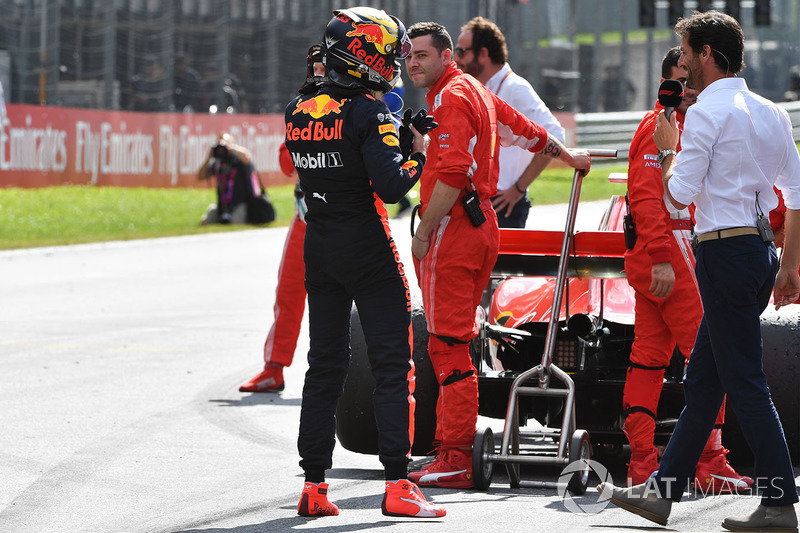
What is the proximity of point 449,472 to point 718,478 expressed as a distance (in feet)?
3.55

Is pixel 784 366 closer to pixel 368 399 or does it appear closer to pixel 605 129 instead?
pixel 368 399

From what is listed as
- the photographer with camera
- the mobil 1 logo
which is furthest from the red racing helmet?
the photographer with camera

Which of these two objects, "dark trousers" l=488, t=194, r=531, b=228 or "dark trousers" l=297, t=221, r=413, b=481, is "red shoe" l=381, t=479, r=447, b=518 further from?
"dark trousers" l=488, t=194, r=531, b=228

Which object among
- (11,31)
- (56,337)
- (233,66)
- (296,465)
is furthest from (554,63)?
(296,465)

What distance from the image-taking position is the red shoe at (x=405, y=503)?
518 centimetres

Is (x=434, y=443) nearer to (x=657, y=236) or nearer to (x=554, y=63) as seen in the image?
(x=657, y=236)

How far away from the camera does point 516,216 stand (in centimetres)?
795

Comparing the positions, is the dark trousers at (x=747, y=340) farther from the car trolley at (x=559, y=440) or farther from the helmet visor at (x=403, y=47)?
the helmet visor at (x=403, y=47)

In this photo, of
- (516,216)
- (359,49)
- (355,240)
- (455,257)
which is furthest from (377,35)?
(516,216)

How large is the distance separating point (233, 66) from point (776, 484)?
25.8 m

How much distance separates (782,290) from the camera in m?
5.00

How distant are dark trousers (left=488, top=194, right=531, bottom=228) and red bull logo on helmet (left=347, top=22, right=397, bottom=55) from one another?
270cm

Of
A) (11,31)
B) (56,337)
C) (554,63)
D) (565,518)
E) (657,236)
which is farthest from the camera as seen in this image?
(554,63)

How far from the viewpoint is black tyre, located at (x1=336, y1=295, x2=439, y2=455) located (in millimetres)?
6238
